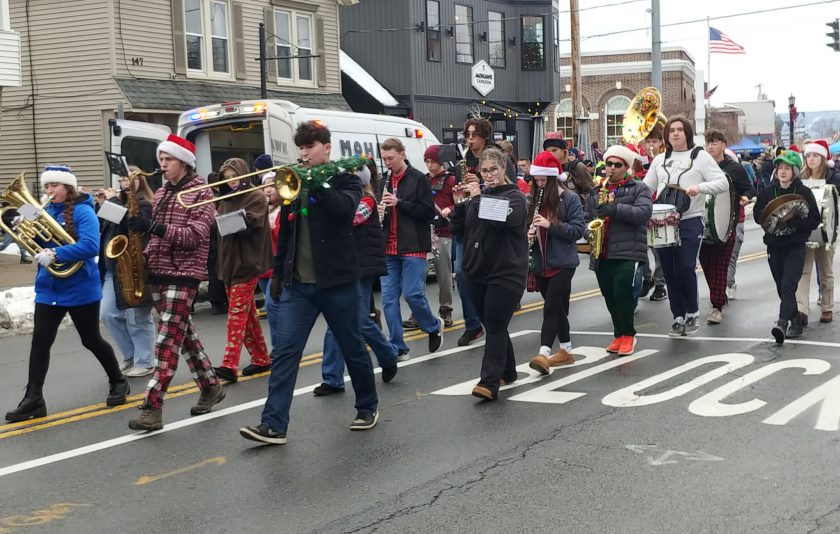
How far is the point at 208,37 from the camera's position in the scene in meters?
24.6

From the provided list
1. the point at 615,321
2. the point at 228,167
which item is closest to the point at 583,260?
the point at 615,321

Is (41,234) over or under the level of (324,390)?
over

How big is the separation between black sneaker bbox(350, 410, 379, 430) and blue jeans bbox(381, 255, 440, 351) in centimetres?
233

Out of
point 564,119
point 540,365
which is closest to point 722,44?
point 564,119

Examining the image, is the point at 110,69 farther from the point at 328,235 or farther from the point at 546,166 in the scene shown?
the point at 328,235

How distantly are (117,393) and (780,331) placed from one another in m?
5.64

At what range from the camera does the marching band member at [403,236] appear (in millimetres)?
9188

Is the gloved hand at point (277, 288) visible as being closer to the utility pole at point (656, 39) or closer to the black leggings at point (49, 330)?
the black leggings at point (49, 330)

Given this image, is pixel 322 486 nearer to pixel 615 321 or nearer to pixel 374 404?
pixel 374 404

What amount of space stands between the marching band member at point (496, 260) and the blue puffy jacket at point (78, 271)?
2.70 meters

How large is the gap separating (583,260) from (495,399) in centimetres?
1176

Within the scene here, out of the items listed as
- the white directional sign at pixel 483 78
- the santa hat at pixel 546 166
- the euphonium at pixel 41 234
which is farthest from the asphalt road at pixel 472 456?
the white directional sign at pixel 483 78

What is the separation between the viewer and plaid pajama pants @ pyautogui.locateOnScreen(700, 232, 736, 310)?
10.7 m

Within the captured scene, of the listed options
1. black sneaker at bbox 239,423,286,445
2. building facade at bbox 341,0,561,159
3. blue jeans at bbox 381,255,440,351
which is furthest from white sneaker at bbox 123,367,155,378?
building facade at bbox 341,0,561,159
